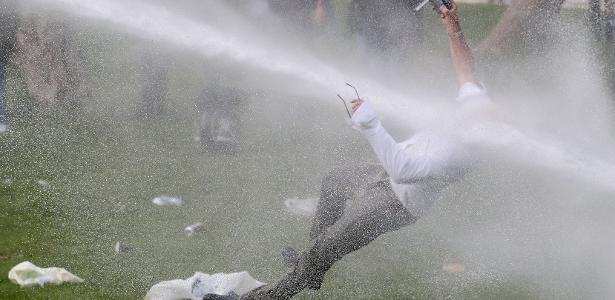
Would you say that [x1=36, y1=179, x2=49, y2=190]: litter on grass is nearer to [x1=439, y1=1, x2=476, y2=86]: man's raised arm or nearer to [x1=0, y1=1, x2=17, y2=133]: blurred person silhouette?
[x1=0, y1=1, x2=17, y2=133]: blurred person silhouette

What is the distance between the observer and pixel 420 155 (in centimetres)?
467

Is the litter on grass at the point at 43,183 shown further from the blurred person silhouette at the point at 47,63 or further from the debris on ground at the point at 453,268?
the debris on ground at the point at 453,268

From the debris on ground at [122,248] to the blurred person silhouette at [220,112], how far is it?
2.74 meters

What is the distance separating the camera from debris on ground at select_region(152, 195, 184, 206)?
709 cm

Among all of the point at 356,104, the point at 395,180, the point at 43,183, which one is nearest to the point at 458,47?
the point at 356,104

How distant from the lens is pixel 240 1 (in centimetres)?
924

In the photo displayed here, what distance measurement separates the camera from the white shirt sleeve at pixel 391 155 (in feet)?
15.3

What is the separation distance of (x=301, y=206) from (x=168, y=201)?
1.18 metres

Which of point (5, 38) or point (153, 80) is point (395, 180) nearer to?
point (5, 38)

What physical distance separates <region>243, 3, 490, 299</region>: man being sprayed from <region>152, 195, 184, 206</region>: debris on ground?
7.25ft

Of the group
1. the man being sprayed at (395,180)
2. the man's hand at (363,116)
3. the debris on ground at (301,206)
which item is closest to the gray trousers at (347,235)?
the man being sprayed at (395,180)

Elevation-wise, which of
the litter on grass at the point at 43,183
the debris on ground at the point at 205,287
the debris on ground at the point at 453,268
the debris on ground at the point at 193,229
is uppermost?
the litter on grass at the point at 43,183

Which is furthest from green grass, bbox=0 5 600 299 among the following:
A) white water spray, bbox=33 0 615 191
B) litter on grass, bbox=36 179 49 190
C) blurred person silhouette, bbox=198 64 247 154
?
white water spray, bbox=33 0 615 191

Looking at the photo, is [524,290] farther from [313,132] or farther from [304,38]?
[304,38]
